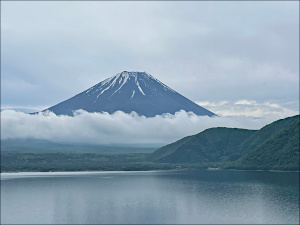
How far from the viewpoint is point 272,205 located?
114 m

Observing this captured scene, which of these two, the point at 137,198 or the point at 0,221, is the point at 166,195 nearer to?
the point at 137,198

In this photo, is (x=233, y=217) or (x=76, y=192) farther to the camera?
(x=76, y=192)

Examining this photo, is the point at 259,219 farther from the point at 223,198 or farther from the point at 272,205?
the point at 223,198

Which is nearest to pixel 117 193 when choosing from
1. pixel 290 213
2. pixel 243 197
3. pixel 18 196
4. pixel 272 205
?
pixel 18 196

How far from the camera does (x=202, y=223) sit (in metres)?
88.7

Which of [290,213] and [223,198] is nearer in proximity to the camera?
[290,213]

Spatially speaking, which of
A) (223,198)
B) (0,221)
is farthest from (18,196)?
(223,198)

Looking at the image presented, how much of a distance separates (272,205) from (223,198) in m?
20.4

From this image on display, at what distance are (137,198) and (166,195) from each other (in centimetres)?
1328

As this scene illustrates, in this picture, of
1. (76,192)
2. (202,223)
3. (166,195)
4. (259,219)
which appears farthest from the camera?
(76,192)

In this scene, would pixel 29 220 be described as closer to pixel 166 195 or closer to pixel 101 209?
pixel 101 209

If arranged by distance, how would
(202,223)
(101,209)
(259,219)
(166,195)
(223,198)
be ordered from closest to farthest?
(202,223)
(259,219)
(101,209)
(223,198)
(166,195)

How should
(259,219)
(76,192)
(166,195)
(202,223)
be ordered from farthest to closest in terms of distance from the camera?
(76,192) → (166,195) → (259,219) → (202,223)

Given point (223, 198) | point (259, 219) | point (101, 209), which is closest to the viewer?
point (259, 219)
